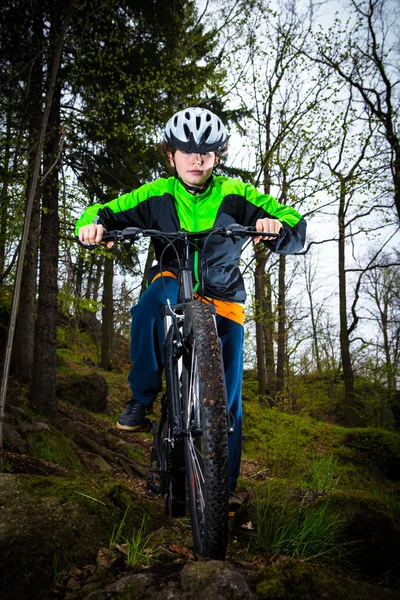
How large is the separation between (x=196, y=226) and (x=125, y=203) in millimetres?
544

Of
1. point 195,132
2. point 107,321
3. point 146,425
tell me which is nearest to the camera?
point 195,132

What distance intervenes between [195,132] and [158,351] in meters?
1.57

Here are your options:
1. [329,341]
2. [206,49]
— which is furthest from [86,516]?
[329,341]

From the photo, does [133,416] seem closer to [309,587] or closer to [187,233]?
[187,233]

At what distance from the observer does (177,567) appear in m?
1.66

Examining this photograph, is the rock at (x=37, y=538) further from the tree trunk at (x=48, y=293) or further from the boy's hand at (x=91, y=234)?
the tree trunk at (x=48, y=293)

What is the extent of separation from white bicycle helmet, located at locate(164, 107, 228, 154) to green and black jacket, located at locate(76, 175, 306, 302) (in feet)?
0.82

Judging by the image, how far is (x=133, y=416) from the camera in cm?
286

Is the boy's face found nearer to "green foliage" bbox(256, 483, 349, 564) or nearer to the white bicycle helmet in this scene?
the white bicycle helmet

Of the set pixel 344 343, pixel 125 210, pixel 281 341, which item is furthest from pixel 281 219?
pixel 281 341

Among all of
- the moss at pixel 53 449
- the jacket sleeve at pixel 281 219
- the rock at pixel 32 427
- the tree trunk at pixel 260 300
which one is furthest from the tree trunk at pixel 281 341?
the jacket sleeve at pixel 281 219

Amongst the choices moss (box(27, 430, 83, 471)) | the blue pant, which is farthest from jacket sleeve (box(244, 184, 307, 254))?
moss (box(27, 430, 83, 471))

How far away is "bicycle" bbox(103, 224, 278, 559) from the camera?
5.49 ft

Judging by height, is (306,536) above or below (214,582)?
below
